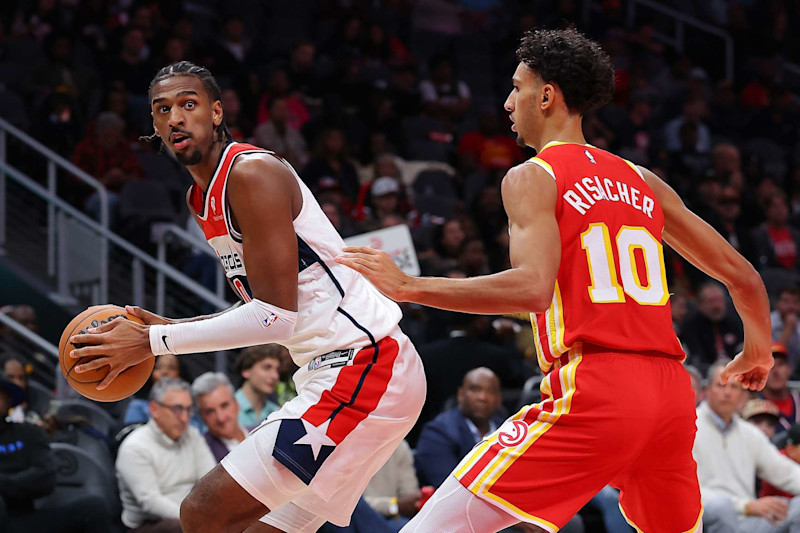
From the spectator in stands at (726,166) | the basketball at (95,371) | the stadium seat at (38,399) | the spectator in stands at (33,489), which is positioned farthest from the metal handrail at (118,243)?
the spectator in stands at (726,166)

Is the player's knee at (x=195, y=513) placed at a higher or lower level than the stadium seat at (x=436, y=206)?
higher

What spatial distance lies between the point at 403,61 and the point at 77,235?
6127 mm

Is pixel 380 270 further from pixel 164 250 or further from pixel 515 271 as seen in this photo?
pixel 164 250

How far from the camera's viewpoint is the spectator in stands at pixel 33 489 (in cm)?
669

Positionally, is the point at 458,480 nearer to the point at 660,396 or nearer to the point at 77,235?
the point at 660,396

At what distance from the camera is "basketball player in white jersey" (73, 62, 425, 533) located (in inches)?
146

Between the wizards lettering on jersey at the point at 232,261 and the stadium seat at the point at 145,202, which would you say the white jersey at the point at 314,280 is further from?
the stadium seat at the point at 145,202

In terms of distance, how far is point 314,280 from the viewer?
3.90m

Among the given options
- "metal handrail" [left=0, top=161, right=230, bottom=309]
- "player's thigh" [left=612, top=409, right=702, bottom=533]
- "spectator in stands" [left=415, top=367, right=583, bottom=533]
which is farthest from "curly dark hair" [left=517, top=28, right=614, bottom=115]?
"metal handrail" [left=0, top=161, right=230, bottom=309]

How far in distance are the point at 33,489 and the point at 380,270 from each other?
13.5 ft

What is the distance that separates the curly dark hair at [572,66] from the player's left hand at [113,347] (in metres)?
1.56

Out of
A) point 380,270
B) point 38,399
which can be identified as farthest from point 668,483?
point 38,399

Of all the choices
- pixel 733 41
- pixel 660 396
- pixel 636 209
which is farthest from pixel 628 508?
pixel 733 41

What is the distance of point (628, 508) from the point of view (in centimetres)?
362
